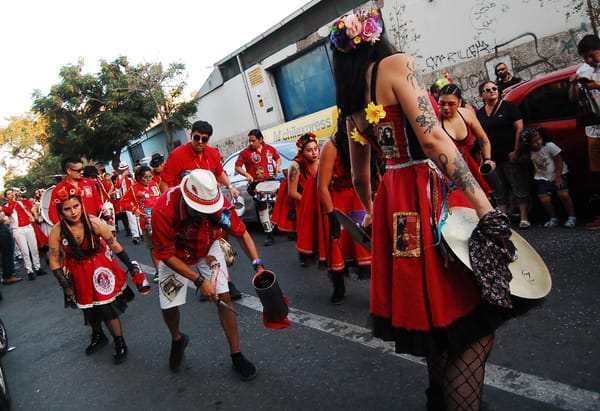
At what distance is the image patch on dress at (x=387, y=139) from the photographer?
212cm

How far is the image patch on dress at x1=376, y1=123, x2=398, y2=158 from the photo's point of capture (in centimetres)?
212

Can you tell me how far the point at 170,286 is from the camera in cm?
396

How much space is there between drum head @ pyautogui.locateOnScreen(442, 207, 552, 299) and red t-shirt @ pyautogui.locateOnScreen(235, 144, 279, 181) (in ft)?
21.7

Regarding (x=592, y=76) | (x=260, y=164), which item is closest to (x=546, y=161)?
(x=592, y=76)

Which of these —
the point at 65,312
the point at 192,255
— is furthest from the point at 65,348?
the point at 192,255

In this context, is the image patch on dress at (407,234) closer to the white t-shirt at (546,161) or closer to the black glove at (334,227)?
the black glove at (334,227)

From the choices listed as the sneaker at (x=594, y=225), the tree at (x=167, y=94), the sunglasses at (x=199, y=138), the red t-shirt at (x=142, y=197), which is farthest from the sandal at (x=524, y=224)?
the tree at (x=167, y=94)

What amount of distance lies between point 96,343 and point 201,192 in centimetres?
266

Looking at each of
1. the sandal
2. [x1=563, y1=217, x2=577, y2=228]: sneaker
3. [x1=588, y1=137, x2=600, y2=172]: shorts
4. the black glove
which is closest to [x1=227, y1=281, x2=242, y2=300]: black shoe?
the black glove

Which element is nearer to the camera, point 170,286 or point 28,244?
point 170,286

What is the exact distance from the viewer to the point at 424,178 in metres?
2.08

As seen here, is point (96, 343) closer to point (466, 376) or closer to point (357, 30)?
point (466, 376)

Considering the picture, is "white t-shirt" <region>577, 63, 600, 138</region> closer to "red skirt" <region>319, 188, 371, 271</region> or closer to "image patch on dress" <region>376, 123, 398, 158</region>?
"red skirt" <region>319, 188, 371, 271</region>

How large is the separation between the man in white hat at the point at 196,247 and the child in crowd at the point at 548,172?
4082 mm
